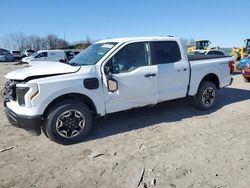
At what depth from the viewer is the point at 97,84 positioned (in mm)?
4801

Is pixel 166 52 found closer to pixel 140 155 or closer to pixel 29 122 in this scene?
pixel 140 155

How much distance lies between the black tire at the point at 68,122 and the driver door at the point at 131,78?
0.52 m

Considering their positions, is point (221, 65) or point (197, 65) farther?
point (221, 65)

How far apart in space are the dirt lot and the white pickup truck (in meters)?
0.47

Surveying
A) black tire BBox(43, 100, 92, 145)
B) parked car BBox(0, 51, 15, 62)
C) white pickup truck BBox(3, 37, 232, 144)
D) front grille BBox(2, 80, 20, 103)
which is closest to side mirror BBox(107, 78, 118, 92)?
white pickup truck BBox(3, 37, 232, 144)

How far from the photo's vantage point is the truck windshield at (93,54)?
5084 millimetres

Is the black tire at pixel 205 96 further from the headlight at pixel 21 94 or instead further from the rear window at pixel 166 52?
the headlight at pixel 21 94

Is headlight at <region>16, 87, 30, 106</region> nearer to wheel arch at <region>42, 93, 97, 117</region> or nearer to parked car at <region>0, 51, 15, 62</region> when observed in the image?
wheel arch at <region>42, 93, 97, 117</region>

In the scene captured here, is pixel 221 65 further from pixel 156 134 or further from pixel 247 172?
pixel 247 172

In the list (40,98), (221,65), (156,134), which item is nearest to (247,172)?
(156,134)

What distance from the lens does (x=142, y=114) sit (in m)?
6.32

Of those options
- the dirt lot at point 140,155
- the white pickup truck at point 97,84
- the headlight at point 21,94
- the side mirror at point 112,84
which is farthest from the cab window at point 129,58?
the headlight at point 21,94

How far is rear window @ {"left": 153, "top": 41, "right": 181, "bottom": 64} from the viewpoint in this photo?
5586 millimetres

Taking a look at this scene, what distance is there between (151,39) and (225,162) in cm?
297
